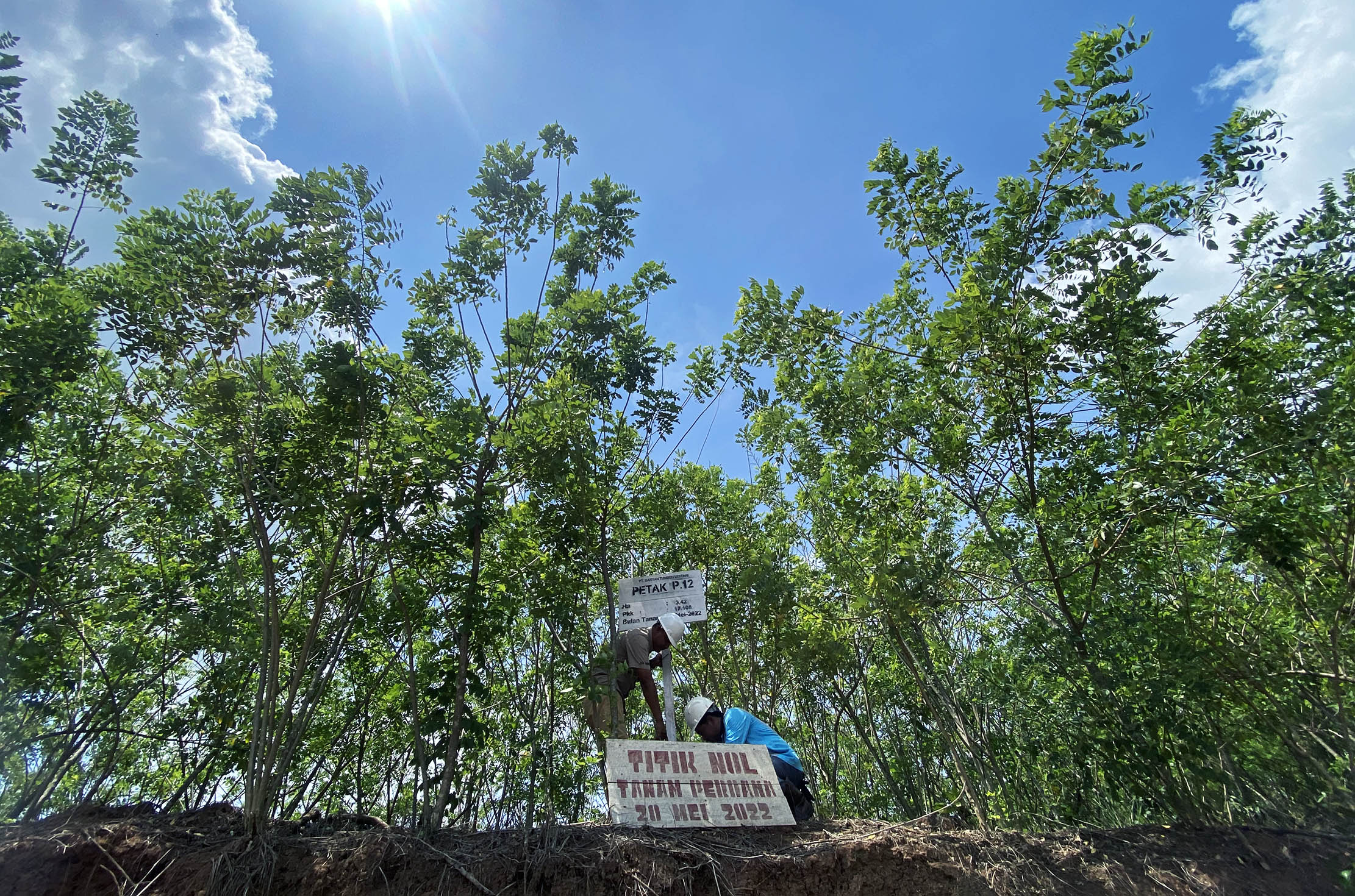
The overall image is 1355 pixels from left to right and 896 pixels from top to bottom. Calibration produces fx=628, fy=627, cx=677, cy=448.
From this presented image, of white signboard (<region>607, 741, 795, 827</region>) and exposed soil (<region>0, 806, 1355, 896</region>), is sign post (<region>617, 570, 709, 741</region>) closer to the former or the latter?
white signboard (<region>607, 741, 795, 827</region>)

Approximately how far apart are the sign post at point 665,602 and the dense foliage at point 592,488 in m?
0.21

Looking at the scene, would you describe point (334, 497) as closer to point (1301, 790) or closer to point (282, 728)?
point (282, 728)

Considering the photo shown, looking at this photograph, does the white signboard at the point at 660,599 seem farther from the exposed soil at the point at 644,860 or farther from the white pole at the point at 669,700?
the exposed soil at the point at 644,860

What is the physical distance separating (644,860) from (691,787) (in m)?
0.54

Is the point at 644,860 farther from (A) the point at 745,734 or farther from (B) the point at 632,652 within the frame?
(A) the point at 745,734

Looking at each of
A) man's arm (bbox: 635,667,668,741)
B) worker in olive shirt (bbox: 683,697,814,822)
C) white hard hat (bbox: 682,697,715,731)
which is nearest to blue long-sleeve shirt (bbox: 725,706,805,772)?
worker in olive shirt (bbox: 683,697,814,822)

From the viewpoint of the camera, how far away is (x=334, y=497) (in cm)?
380

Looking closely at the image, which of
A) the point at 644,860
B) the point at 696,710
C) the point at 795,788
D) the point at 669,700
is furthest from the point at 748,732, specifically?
the point at 644,860

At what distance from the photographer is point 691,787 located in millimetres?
3543

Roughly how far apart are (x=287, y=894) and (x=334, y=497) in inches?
78.3

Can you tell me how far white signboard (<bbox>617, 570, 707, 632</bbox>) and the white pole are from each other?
300 mm

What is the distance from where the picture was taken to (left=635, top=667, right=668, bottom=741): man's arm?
14.8 ft

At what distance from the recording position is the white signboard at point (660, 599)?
167 inches

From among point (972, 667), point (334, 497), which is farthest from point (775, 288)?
point (972, 667)
